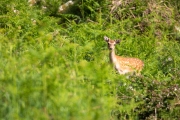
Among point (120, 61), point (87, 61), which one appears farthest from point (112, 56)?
point (87, 61)

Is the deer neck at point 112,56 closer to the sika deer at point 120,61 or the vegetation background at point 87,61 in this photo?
the sika deer at point 120,61

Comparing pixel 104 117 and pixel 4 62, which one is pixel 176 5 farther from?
pixel 104 117

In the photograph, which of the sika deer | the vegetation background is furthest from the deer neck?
the vegetation background

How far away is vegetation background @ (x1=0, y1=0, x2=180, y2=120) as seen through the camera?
5.17 meters

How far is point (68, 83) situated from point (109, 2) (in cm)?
576

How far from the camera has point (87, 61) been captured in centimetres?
829

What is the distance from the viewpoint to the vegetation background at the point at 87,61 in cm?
517

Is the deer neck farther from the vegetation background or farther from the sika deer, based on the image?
the vegetation background

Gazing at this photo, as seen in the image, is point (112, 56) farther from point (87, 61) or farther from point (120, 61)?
point (87, 61)

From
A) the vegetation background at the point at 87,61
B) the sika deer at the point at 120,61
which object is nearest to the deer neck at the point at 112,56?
the sika deer at the point at 120,61

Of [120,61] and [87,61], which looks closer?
[87,61]

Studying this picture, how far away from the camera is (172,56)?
28.6 feet

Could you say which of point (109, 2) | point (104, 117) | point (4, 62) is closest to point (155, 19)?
point (109, 2)

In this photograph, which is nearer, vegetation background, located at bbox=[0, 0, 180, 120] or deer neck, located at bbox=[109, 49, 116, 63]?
vegetation background, located at bbox=[0, 0, 180, 120]
